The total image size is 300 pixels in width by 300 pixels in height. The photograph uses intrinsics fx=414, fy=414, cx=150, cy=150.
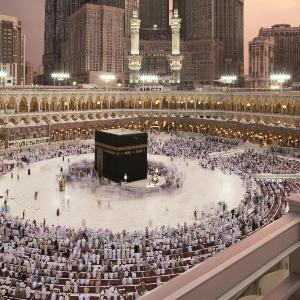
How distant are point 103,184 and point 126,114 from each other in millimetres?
33871

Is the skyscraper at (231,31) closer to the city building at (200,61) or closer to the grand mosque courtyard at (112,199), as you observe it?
the city building at (200,61)

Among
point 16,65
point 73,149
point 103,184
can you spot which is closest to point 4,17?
point 16,65

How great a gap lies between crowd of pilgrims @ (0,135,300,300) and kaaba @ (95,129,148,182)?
885 cm

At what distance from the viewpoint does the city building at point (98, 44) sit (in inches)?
4038

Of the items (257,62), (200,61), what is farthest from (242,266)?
(257,62)

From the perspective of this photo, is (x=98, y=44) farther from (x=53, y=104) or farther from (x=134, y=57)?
(x=53, y=104)

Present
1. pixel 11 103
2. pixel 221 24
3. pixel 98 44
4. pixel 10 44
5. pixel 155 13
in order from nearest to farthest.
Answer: pixel 11 103 < pixel 98 44 < pixel 155 13 < pixel 221 24 < pixel 10 44

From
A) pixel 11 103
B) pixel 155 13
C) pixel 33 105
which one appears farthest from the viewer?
pixel 155 13

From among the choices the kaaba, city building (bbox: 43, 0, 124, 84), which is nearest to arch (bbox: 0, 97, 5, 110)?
the kaaba

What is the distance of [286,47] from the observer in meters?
165

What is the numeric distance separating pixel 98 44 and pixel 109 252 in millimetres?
94258

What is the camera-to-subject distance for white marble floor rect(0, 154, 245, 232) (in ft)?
71.1

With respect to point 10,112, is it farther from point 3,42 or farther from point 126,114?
point 3,42

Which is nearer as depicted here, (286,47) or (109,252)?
(109,252)
